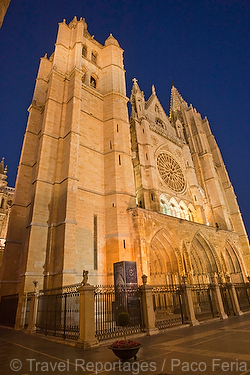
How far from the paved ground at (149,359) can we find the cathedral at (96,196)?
220 inches

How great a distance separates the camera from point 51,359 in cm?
466

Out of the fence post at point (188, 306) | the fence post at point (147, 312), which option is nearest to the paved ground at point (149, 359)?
the fence post at point (147, 312)

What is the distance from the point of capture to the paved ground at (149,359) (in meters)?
3.70

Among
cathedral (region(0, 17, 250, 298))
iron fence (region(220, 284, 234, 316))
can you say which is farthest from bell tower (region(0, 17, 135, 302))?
iron fence (region(220, 284, 234, 316))

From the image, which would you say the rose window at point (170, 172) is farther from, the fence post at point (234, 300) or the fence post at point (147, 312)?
the fence post at point (147, 312)

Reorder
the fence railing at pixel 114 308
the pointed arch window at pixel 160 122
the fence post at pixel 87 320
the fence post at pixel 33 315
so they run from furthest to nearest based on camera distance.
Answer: the pointed arch window at pixel 160 122 < the fence post at pixel 33 315 < the fence railing at pixel 114 308 < the fence post at pixel 87 320

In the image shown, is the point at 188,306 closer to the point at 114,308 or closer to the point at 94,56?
the point at 114,308

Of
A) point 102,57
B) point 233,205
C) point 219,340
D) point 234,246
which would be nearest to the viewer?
point 219,340

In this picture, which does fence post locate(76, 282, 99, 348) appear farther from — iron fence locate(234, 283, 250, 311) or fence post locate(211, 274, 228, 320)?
iron fence locate(234, 283, 250, 311)

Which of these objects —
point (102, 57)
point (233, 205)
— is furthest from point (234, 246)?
point (102, 57)

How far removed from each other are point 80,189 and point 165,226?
235 inches

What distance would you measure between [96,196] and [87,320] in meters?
8.95

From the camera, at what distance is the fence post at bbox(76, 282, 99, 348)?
592cm

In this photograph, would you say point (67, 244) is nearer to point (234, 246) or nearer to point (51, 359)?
point (51, 359)
